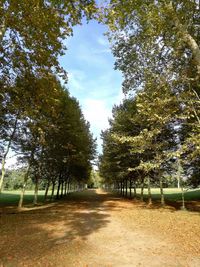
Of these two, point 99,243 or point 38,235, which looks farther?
point 38,235

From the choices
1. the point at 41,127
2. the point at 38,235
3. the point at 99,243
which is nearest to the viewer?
the point at 99,243

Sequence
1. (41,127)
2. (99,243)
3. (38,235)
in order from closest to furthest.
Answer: (99,243), (38,235), (41,127)

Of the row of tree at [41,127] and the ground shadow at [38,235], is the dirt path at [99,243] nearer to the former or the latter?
the ground shadow at [38,235]

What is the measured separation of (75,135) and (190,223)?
19208 millimetres

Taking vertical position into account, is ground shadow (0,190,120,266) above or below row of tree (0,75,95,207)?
below

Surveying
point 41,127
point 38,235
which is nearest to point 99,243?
point 38,235

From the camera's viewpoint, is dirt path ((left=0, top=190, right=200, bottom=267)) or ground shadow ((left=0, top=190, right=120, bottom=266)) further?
ground shadow ((left=0, top=190, right=120, bottom=266))

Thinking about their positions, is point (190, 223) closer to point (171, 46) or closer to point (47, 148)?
point (171, 46)

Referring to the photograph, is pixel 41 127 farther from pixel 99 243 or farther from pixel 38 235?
pixel 99 243

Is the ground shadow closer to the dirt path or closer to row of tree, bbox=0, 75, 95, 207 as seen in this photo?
the dirt path

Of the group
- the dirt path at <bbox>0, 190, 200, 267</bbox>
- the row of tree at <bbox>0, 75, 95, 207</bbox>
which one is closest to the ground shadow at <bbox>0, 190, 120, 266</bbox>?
the dirt path at <bbox>0, 190, 200, 267</bbox>

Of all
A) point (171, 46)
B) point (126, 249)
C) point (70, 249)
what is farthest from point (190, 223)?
point (171, 46)

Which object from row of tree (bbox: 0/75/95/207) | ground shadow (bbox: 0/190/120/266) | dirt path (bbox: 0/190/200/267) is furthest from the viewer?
row of tree (bbox: 0/75/95/207)

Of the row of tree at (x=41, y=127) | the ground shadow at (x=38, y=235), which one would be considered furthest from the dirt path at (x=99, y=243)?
the row of tree at (x=41, y=127)
